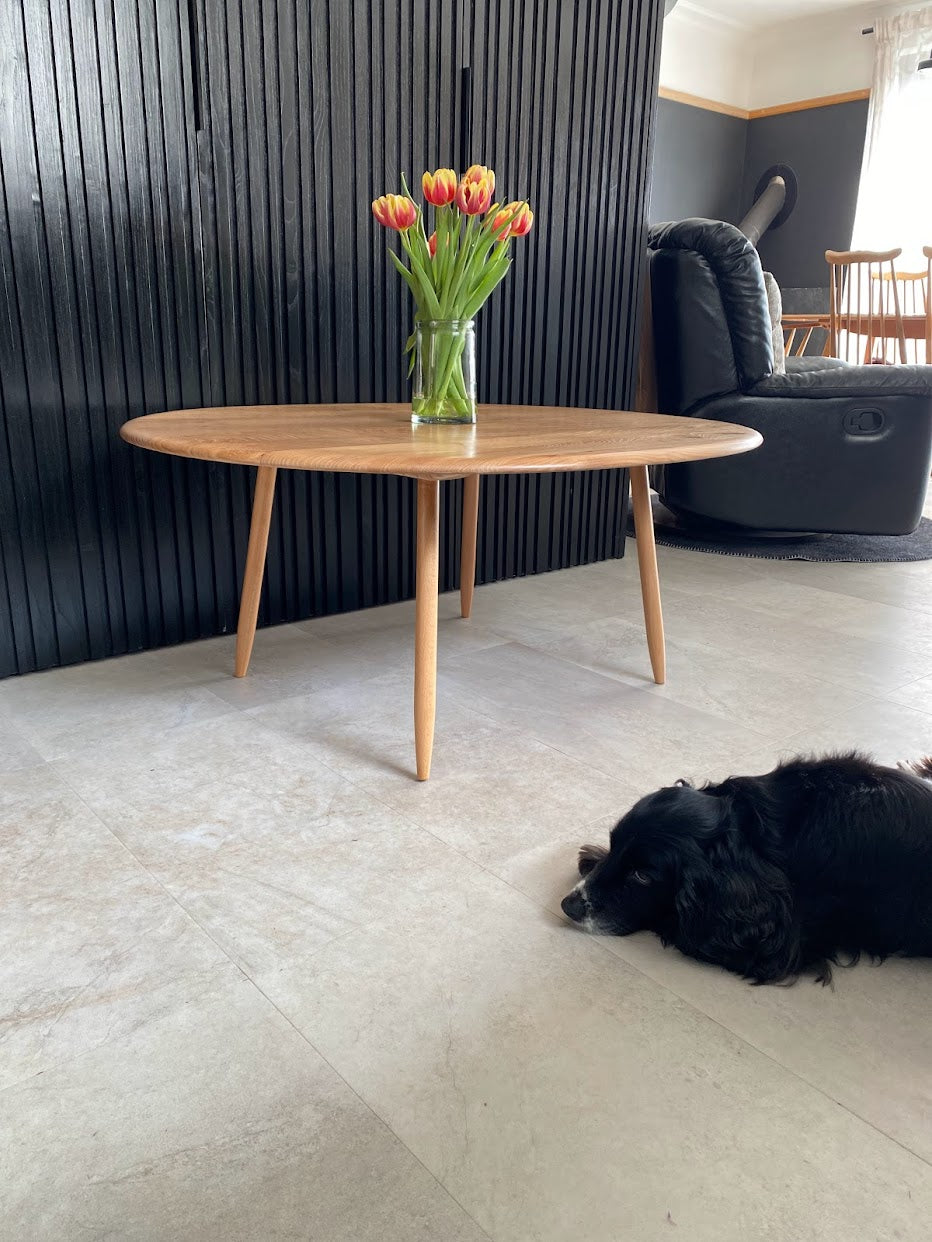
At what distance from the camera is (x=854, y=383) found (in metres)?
2.73

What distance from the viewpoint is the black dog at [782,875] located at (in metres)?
0.98

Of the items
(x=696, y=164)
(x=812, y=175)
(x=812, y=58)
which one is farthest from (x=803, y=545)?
(x=812, y=58)

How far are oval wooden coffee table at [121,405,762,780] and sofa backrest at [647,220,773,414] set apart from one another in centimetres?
108

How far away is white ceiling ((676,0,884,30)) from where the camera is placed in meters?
6.02

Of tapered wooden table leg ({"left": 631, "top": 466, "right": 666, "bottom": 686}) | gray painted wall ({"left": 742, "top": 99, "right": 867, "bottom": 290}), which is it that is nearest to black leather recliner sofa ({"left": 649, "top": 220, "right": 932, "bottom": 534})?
tapered wooden table leg ({"left": 631, "top": 466, "right": 666, "bottom": 686})

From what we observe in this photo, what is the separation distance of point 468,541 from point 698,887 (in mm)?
1300

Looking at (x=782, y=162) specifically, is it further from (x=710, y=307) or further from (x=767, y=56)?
(x=710, y=307)

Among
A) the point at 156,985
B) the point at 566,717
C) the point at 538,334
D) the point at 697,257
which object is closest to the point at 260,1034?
the point at 156,985

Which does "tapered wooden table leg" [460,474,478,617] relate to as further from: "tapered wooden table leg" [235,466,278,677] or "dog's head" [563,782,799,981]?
"dog's head" [563,782,799,981]

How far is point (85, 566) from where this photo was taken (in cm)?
186

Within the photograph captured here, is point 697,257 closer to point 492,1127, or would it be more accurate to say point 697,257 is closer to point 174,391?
point 174,391

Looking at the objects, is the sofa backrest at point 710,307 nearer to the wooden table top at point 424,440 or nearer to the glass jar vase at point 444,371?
the wooden table top at point 424,440

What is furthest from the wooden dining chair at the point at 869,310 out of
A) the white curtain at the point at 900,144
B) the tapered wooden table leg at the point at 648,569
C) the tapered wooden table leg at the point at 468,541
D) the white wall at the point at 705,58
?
the tapered wooden table leg at the point at 648,569

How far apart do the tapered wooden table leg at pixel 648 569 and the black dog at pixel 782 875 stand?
75 centimetres
